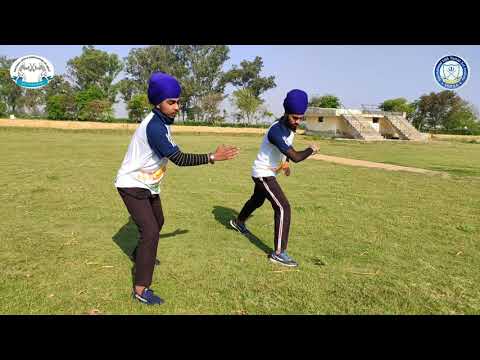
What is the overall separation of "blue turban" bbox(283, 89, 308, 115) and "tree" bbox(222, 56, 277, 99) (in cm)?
7002

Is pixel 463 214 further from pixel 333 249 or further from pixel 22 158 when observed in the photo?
pixel 22 158

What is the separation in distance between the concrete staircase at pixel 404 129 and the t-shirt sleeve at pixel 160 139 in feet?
148

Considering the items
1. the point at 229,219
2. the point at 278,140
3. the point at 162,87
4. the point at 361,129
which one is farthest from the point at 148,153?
the point at 361,129

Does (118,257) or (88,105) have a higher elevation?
(88,105)

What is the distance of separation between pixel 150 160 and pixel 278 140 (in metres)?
1.54

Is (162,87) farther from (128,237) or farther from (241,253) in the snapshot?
(128,237)

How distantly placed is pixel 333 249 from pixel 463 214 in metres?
3.72

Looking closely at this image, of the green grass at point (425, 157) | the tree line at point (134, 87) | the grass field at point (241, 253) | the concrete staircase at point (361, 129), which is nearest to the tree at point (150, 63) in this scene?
the tree line at point (134, 87)

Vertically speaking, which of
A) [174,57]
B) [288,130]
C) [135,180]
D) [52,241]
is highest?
[174,57]

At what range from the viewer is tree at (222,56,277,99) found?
72.2 meters

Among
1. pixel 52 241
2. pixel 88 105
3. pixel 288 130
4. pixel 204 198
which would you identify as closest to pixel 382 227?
pixel 288 130

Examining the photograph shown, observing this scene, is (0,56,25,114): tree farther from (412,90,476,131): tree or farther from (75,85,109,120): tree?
(412,90,476,131): tree

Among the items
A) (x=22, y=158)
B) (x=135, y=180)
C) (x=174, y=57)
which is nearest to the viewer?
(x=135, y=180)

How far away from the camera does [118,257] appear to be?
4.56m
